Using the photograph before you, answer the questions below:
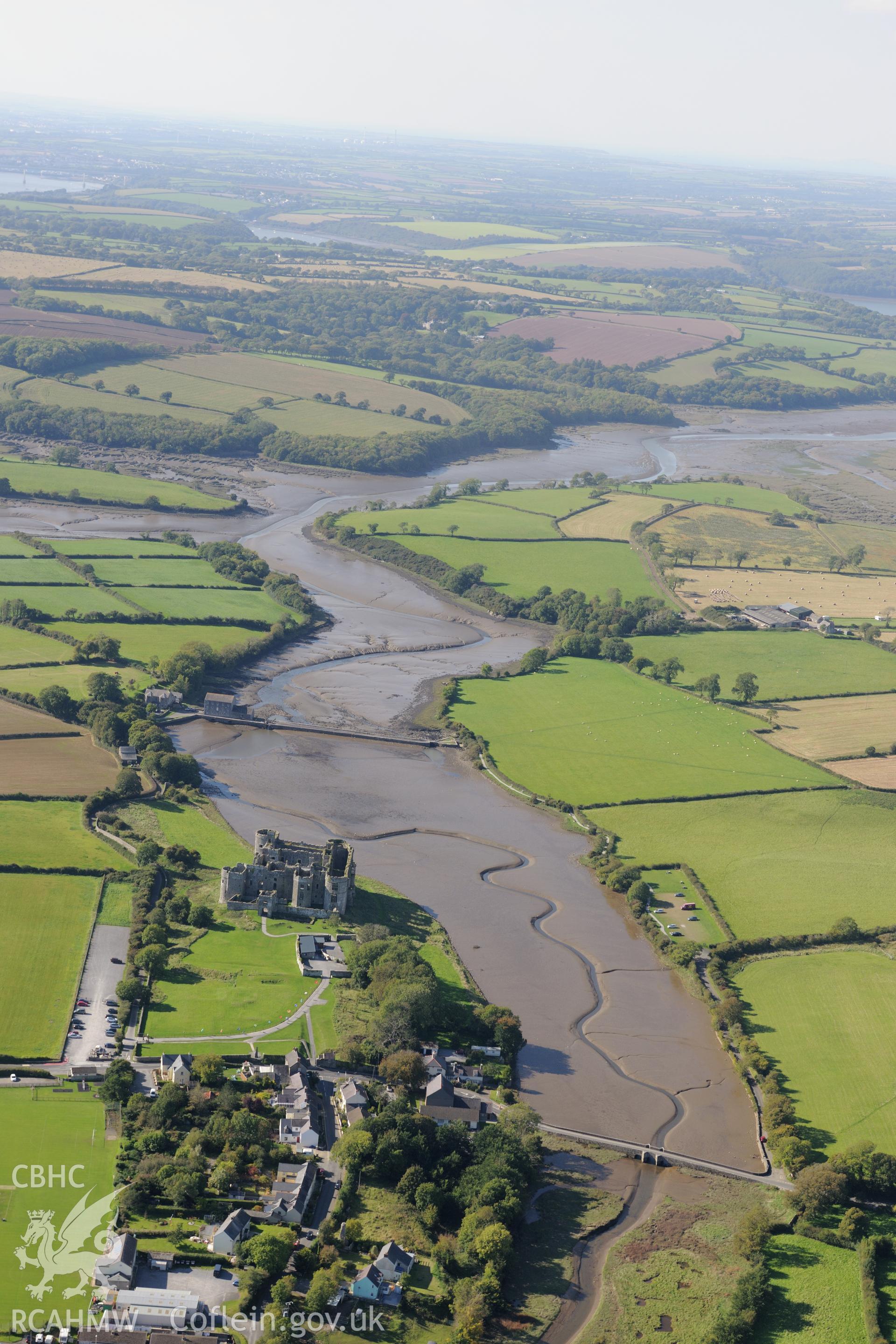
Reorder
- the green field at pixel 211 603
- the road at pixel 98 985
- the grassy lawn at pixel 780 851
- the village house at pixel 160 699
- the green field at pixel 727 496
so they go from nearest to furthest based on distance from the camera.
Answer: the road at pixel 98 985, the grassy lawn at pixel 780 851, the village house at pixel 160 699, the green field at pixel 211 603, the green field at pixel 727 496

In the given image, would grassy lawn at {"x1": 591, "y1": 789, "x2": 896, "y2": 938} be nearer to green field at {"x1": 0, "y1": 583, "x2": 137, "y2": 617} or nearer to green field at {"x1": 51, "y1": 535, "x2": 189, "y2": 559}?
green field at {"x1": 0, "y1": 583, "x2": 137, "y2": 617}

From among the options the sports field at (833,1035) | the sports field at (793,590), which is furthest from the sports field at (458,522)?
the sports field at (833,1035)

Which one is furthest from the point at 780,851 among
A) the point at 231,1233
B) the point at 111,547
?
the point at 111,547

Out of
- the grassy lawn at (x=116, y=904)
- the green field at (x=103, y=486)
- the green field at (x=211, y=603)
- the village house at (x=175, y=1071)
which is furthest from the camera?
the green field at (x=103, y=486)

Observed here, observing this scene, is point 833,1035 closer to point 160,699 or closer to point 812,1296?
point 812,1296

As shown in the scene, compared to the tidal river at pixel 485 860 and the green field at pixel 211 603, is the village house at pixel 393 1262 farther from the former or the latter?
the green field at pixel 211 603

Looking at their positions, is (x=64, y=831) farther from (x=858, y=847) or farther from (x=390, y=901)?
(x=858, y=847)
